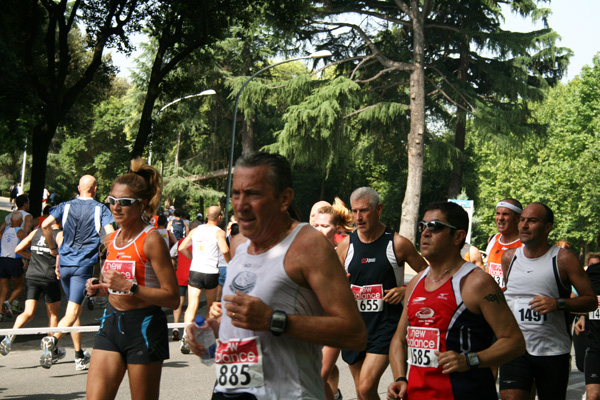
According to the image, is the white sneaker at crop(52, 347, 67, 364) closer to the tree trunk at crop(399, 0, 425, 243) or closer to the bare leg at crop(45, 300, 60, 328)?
the bare leg at crop(45, 300, 60, 328)

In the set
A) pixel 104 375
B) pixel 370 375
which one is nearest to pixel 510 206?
pixel 370 375

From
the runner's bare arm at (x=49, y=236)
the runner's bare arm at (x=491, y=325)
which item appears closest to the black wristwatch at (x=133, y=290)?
the runner's bare arm at (x=491, y=325)

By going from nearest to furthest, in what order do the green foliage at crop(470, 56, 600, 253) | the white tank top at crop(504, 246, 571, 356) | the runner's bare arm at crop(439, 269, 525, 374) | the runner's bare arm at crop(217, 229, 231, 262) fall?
the runner's bare arm at crop(439, 269, 525, 374)
the white tank top at crop(504, 246, 571, 356)
the runner's bare arm at crop(217, 229, 231, 262)
the green foliage at crop(470, 56, 600, 253)

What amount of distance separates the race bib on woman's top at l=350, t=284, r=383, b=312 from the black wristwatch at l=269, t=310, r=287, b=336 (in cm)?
328

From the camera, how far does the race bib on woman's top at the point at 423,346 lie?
3.57 meters

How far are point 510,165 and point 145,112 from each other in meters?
40.3

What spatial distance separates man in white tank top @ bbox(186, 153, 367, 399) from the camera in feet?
8.73

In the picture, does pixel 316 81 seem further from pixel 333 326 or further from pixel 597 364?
pixel 333 326

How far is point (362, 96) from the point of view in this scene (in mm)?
28734

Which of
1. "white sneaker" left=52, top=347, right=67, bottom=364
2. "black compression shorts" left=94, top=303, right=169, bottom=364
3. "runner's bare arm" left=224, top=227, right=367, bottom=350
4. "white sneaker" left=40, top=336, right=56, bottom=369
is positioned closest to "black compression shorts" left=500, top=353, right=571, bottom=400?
"black compression shorts" left=94, top=303, right=169, bottom=364

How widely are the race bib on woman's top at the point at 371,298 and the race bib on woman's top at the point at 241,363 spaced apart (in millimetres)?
3083

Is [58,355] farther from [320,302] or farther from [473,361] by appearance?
[320,302]

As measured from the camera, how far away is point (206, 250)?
10.8 metres

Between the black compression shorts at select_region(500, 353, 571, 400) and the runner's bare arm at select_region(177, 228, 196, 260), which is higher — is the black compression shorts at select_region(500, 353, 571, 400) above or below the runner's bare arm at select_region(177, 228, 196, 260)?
below
